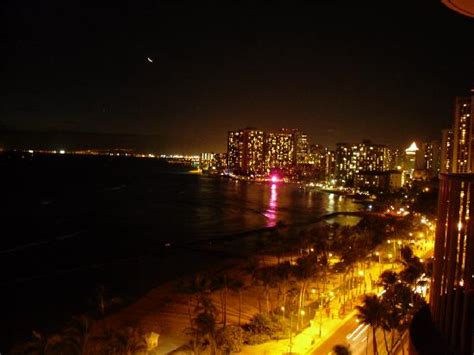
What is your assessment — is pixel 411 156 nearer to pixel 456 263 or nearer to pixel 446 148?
pixel 446 148

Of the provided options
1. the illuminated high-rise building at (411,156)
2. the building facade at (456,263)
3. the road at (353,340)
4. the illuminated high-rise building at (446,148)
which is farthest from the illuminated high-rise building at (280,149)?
the building facade at (456,263)

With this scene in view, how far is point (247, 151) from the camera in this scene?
12350 cm

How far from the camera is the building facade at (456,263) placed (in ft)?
18.6

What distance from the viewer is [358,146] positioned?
100 meters

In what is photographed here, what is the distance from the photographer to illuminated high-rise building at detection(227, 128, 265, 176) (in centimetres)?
12243

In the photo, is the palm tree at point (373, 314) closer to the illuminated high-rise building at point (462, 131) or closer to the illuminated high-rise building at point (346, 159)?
the illuminated high-rise building at point (462, 131)

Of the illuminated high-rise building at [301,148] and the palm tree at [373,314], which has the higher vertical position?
the illuminated high-rise building at [301,148]

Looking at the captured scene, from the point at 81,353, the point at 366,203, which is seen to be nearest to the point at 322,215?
the point at 366,203

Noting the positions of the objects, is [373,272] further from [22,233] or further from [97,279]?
[22,233]

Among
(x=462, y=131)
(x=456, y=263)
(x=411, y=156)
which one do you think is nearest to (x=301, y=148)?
(x=411, y=156)

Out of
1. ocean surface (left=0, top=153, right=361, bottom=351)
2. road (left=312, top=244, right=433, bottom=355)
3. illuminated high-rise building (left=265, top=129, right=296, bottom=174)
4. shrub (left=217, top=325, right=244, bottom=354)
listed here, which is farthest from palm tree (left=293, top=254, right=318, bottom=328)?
illuminated high-rise building (left=265, top=129, right=296, bottom=174)

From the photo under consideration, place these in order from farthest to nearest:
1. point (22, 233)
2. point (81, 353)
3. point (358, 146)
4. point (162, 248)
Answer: point (358, 146) → point (22, 233) → point (162, 248) → point (81, 353)

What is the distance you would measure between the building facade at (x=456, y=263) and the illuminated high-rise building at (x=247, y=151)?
112803mm

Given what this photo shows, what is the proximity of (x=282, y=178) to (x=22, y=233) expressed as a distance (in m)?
77.9
